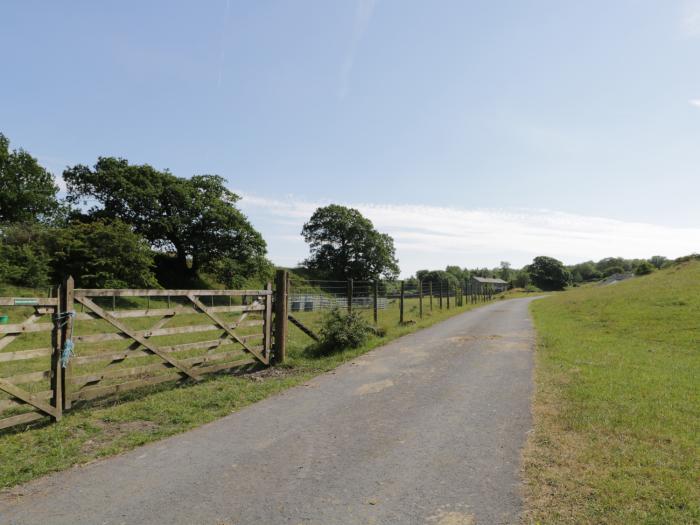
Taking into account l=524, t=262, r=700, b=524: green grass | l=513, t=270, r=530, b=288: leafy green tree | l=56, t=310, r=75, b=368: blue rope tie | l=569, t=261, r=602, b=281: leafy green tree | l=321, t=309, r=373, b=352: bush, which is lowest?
l=524, t=262, r=700, b=524: green grass

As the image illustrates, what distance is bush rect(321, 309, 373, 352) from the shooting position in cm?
1214

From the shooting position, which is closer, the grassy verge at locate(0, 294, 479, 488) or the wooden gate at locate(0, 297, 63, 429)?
the grassy verge at locate(0, 294, 479, 488)

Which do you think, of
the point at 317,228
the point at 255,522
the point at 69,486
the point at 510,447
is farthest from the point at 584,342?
the point at 317,228

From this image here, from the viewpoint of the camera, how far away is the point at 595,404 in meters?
6.67

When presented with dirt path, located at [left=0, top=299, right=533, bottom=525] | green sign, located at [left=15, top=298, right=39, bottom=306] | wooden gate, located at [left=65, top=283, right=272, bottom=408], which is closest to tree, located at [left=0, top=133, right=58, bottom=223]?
wooden gate, located at [left=65, top=283, right=272, bottom=408]

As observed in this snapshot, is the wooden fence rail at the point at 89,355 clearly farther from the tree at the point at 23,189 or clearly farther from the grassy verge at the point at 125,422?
the tree at the point at 23,189

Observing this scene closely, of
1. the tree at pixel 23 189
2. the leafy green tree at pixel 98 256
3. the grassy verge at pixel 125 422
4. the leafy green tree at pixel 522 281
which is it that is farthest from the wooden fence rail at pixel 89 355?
the leafy green tree at pixel 522 281

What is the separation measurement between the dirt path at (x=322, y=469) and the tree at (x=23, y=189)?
122 feet

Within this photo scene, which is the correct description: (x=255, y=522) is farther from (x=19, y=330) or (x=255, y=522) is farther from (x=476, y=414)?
(x=19, y=330)

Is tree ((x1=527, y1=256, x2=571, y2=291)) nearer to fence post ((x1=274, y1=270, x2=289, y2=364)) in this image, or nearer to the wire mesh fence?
the wire mesh fence

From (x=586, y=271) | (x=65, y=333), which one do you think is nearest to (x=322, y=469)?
(x=65, y=333)

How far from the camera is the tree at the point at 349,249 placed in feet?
194

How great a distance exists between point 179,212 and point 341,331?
27907mm

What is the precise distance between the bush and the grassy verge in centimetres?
277
